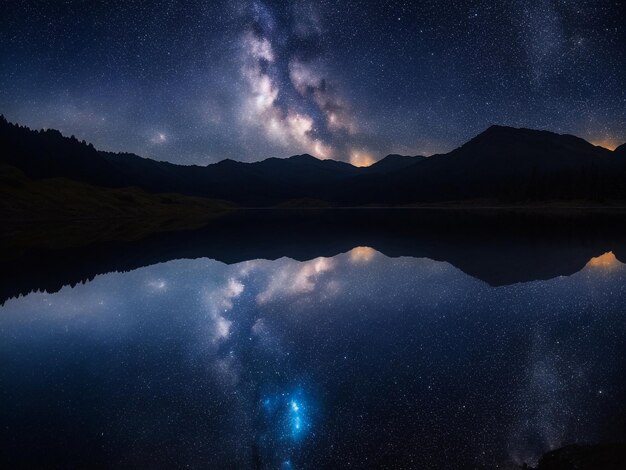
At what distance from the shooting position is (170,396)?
923cm

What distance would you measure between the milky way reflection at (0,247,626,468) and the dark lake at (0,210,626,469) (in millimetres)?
49

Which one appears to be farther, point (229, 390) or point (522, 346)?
point (522, 346)

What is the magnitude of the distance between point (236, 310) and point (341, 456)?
11123mm

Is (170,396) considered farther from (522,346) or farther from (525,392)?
(522,346)

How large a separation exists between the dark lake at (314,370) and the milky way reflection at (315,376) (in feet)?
0.16

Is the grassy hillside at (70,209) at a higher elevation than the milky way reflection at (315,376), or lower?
higher

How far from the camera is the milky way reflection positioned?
7.10m

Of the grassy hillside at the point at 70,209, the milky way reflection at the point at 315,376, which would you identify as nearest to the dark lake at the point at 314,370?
the milky way reflection at the point at 315,376

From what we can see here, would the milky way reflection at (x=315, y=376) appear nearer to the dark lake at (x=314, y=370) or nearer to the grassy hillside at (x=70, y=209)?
the dark lake at (x=314, y=370)

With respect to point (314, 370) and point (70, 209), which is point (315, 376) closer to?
point (314, 370)

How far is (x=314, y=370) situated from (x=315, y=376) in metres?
0.42

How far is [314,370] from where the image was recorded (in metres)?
10.5

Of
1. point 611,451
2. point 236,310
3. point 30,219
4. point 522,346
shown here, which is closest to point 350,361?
point 522,346

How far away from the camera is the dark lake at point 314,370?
7.11 metres
